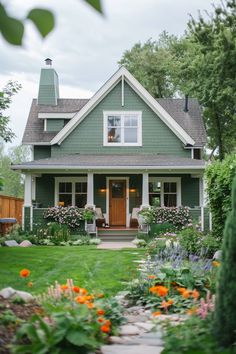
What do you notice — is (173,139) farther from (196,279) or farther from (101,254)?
(196,279)

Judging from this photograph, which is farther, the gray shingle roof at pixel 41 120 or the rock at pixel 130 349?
the gray shingle roof at pixel 41 120

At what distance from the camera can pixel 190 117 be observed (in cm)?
2242

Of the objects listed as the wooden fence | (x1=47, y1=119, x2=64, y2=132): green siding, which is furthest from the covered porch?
(x1=47, y1=119, x2=64, y2=132): green siding

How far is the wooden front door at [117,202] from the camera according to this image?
19.7 meters

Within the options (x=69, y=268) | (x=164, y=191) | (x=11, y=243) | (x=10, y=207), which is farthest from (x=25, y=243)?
(x=10, y=207)

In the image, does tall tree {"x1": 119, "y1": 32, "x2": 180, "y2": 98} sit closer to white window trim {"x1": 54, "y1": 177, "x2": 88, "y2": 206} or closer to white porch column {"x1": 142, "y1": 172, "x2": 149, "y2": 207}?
white window trim {"x1": 54, "y1": 177, "x2": 88, "y2": 206}

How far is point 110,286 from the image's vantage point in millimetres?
7336

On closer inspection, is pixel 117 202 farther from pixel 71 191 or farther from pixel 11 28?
pixel 11 28

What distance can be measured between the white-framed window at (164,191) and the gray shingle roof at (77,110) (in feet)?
6.46

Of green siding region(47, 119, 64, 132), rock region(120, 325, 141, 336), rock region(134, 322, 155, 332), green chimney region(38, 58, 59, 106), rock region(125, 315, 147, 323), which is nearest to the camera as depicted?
rock region(120, 325, 141, 336)

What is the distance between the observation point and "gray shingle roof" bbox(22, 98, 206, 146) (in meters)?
20.9

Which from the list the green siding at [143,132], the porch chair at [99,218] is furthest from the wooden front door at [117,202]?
the green siding at [143,132]

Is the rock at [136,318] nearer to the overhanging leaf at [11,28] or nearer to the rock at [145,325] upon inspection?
the rock at [145,325]

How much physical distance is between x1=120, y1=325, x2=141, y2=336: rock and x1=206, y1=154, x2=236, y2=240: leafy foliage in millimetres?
6066
